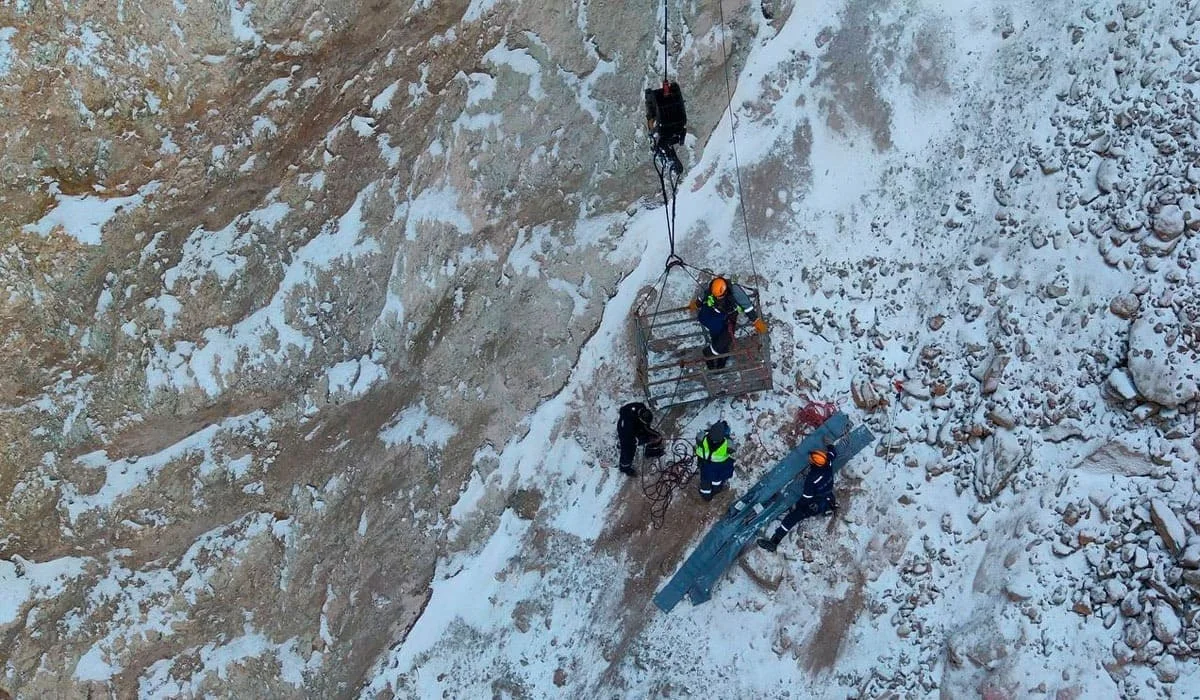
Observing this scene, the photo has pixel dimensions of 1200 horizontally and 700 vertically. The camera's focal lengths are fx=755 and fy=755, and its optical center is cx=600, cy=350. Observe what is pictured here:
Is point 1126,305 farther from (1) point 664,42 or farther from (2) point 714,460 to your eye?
(1) point 664,42

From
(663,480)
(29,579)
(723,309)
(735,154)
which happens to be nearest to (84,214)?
(29,579)

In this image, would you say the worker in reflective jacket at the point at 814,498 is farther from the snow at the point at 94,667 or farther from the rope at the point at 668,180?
the snow at the point at 94,667

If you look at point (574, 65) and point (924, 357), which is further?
point (924, 357)

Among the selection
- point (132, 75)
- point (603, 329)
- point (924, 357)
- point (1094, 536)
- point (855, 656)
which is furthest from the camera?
point (603, 329)

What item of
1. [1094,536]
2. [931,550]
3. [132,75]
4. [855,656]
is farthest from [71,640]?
[1094,536]

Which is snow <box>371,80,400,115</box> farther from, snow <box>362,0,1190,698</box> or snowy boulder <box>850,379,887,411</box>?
snowy boulder <box>850,379,887,411</box>

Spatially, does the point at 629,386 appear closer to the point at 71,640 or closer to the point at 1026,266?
the point at 1026,266

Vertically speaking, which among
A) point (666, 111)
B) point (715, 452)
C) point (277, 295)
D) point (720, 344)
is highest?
point (277, 295)
